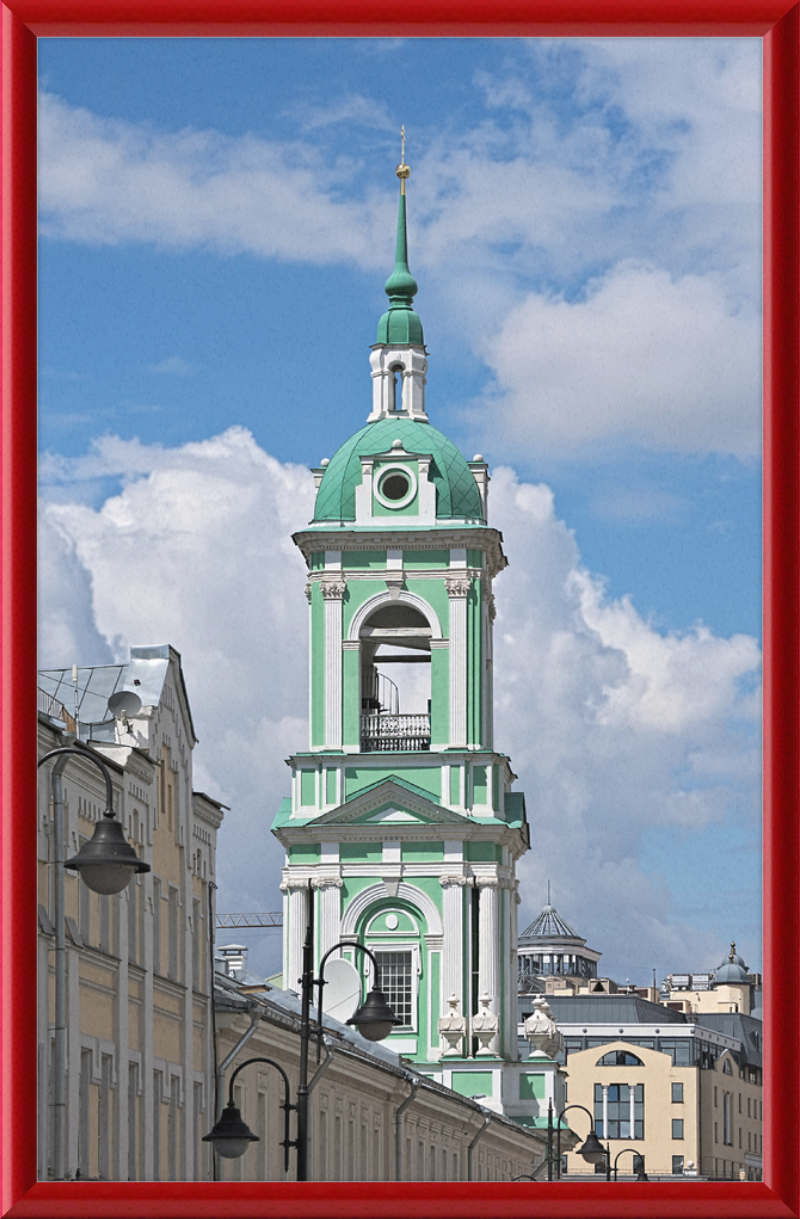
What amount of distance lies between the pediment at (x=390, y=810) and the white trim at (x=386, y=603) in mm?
5232

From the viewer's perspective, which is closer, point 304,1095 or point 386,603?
point 304,1095

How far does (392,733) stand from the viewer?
8788 centimetres

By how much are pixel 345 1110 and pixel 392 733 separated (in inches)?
1809

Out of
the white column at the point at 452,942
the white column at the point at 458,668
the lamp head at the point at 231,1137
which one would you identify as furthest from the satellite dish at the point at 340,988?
Result: the lamp head at the point at 231,1137

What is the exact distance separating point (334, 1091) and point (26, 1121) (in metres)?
28.8

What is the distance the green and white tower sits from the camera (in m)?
85.7

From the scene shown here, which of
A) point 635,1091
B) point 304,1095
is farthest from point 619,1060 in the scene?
point 304,1095

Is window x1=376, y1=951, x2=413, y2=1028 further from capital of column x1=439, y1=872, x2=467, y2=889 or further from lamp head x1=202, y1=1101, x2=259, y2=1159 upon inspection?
lamp head x1=202, y1=1101, x2=259, y2=1159

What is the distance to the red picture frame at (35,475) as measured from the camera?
14.0 metres

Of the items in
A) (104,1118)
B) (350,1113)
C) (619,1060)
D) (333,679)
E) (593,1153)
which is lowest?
(619,1060)

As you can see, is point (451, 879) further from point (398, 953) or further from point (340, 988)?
point (340, 988)
